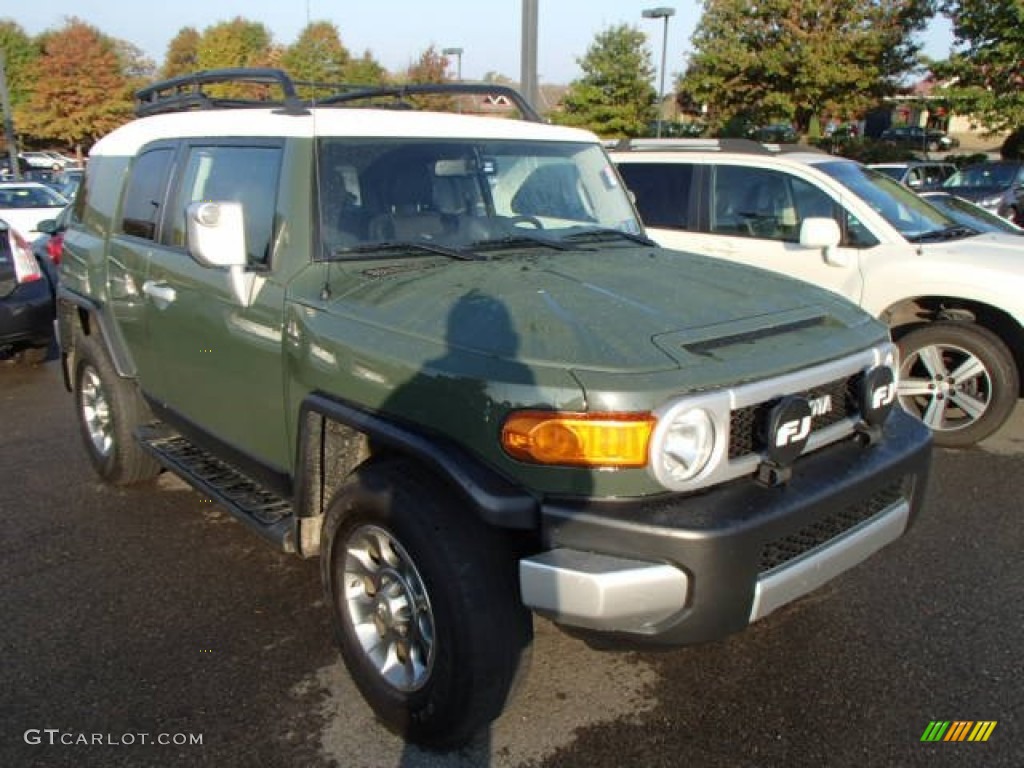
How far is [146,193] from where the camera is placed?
4285mm

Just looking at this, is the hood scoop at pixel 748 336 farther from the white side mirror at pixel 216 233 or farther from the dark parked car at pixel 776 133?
the dark parked car at pixel 776 133

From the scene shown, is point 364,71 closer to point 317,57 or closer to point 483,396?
point 317,57

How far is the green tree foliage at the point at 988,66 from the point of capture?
20422 millimetres

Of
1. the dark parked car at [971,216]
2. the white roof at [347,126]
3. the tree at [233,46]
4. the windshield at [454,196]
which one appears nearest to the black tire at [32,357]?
the white roof at [347,126]

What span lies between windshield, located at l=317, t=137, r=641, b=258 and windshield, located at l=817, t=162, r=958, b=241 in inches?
102

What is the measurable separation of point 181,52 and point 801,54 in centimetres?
4597

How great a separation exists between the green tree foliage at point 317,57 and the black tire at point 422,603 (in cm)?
3948

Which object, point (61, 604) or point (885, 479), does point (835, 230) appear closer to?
Answer: point (885, 479)

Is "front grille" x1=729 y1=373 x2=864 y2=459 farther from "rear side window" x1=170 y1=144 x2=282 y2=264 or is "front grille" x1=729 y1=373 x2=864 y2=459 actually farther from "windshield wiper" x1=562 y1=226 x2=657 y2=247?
"rear side window" x1=170 y1=144 x2=282 y2=264

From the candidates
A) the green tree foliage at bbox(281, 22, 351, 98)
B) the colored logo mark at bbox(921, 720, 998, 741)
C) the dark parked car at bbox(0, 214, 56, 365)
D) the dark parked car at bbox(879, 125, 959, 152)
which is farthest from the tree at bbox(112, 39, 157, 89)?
the colored logo mark at bbox(921, 720, 998, 741)

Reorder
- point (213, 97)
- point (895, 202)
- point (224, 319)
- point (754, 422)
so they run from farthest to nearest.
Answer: point (895, 202) → point (213, 97) → point (224, 319) → point (754, 422)

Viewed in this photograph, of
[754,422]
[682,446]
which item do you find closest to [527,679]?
[682,446]

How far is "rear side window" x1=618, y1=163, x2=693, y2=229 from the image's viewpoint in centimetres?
665

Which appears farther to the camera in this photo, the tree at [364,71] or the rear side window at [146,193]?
the tree at [364,71]
